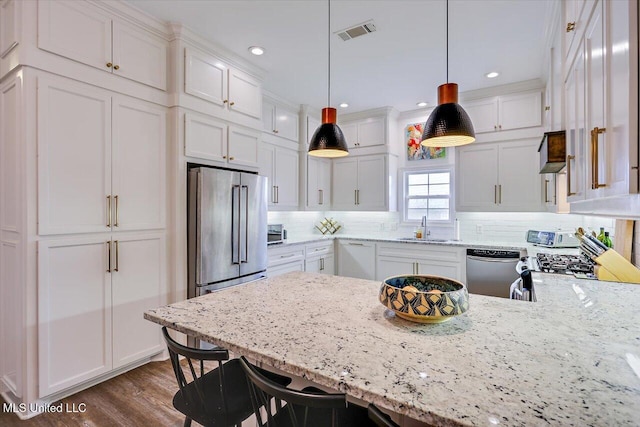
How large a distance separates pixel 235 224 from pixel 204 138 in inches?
32.4

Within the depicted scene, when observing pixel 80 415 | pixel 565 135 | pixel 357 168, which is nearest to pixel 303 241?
pixel 357 168

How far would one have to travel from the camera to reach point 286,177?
440 centimetres

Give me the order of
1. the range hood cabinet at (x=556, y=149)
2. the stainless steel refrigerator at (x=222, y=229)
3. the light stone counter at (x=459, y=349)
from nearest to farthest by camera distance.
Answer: the light stone counter at (x=459, y=349) < the range hood cabinet at (x=556, y=149) < the stainless steel refrigerator at (x=222, y=229)

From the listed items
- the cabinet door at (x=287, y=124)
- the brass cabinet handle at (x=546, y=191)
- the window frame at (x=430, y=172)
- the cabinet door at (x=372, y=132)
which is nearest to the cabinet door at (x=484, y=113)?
the window frame at (x=430, y=172)

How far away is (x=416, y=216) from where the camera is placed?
4.89 m

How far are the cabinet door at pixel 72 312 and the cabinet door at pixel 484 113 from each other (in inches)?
165

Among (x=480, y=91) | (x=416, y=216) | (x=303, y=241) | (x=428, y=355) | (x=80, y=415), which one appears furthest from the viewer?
(x=416, y=216)

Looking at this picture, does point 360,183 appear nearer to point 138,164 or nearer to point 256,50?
point 256,50

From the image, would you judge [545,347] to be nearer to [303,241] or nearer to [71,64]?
[71,64]

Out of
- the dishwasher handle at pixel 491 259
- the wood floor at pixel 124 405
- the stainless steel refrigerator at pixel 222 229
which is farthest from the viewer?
the dishwasher handle at pixel 491 259

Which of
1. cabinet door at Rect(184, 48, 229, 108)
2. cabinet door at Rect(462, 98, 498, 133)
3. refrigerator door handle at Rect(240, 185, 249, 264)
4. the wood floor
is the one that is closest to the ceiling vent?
cabinet door at Rect(184, 48, 229, 108)

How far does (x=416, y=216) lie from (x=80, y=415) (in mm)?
4314

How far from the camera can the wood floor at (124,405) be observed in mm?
1991

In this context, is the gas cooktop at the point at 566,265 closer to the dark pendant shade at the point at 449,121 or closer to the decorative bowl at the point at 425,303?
the dark pendant shade at the point at 449,121
